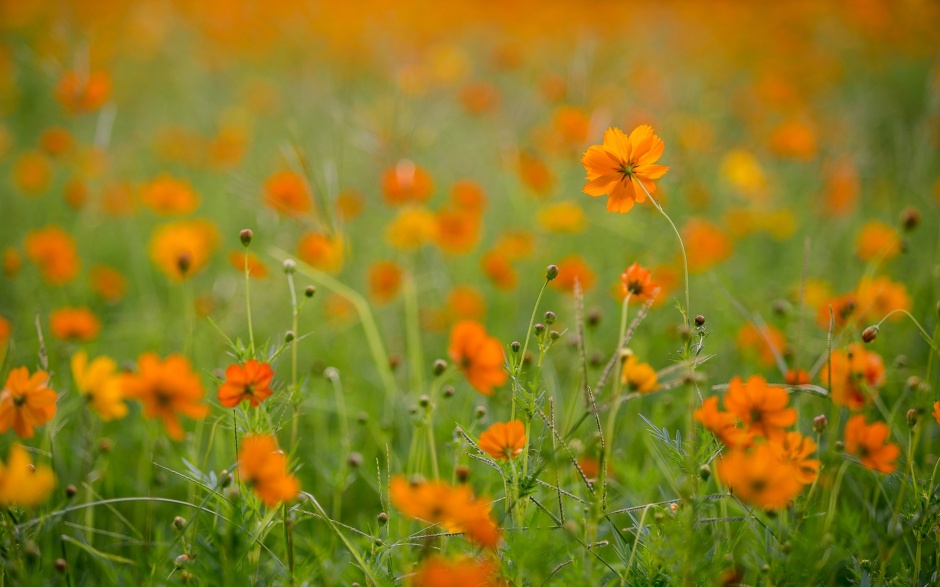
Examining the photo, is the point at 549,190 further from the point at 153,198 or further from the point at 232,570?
the point at 232,570

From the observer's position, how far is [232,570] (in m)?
0.59

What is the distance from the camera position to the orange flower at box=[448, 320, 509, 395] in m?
0.87

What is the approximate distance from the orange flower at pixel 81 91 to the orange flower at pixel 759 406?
1438 millimetres

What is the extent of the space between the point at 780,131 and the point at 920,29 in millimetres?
2143

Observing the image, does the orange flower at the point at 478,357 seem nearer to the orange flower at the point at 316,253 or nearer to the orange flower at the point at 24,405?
the orange flower at the point at 24,405

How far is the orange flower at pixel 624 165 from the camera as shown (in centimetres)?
71

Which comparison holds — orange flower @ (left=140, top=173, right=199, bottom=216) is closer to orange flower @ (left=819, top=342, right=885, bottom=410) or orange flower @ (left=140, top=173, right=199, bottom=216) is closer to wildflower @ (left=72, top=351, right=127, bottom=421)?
wildflower @ (left=72, top=351, right=127, bottom=421)

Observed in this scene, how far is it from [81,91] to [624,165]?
1.25m

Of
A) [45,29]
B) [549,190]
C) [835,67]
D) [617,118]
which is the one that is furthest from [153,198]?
[835,67]

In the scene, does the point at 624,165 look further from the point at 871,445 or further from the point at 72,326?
the point at 72,326

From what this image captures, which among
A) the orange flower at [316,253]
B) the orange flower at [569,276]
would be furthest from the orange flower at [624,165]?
the orange flower at [316,253]

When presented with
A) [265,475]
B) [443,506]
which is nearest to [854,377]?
[443,506]

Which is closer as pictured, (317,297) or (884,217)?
(317,297)

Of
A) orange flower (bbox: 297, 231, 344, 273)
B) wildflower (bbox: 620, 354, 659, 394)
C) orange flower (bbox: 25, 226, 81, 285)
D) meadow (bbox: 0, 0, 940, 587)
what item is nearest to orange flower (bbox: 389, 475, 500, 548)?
meadow (bbox: 0, 0, 940, 587)
